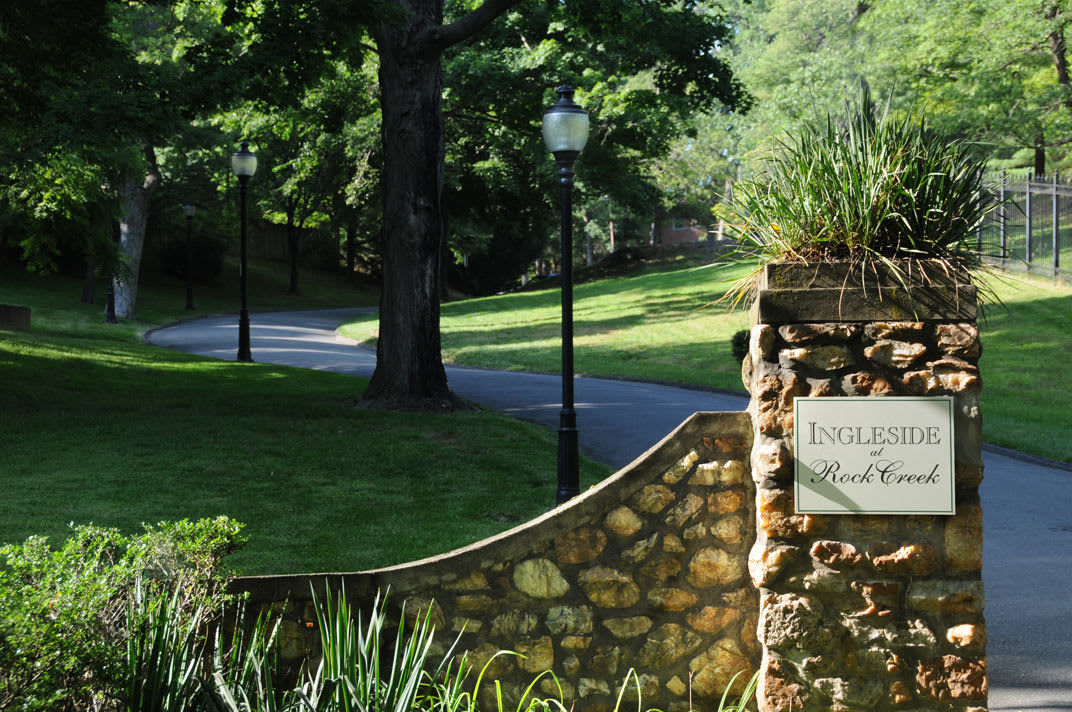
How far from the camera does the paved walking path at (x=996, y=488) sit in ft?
18.5

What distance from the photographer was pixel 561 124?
9148 millimetres

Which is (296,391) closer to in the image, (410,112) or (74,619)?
(410,112)

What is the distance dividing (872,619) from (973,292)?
4.89ft

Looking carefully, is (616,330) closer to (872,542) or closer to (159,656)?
(872,542)

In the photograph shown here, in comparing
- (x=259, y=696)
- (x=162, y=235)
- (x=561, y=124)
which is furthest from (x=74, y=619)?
(x=162, y=235)

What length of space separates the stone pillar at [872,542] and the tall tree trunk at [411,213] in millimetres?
10354

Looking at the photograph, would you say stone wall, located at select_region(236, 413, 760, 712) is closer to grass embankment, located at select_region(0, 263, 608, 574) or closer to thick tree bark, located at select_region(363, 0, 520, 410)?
grass embankment, located at select_region(0, 263, 608, 574)

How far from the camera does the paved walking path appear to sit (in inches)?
222

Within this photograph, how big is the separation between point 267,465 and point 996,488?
776 cm

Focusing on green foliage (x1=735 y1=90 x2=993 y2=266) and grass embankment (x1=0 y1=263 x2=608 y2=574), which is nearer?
green foliage (x1=735 y1=90 x2=993 y2=266)

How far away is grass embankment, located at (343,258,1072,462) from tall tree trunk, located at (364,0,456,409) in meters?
4.32

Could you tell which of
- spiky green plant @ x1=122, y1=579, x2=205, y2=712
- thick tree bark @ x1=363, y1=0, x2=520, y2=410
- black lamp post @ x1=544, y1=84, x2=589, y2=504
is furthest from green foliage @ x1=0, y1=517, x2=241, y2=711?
thick tree bark @ x1=363, y1=0, x2=520, y2=410

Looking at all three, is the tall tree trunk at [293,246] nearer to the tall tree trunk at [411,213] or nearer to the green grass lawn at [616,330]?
the green grass lawn at [616,330]

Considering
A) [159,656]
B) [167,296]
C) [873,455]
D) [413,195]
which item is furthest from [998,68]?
[167,296]
